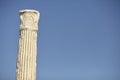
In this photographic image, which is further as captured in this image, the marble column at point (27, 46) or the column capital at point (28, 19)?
the column capital at point (28, 19)

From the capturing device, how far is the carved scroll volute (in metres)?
12.3

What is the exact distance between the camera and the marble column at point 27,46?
467 inches

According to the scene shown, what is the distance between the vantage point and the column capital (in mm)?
12320

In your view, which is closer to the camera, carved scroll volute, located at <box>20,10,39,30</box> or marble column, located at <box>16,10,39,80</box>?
marble column, located at <box>16,10,39,80</box>

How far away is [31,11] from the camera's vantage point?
12.3 meters

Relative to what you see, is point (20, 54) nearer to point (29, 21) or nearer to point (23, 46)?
point (23, 46)

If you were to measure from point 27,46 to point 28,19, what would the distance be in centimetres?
128

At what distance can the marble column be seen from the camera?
11.9 metres

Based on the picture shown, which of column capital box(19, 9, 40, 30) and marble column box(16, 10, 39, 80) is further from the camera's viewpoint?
column capital box(19, 9, 40, 30)

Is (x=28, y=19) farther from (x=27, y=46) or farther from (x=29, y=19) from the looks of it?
(x=27, y=46)

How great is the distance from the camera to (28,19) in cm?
1239

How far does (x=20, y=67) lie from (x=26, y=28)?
179 centimetres

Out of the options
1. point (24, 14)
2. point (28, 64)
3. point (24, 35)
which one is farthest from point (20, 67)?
point (24, 14)

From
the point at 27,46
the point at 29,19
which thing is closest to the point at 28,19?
the point at 29,19
